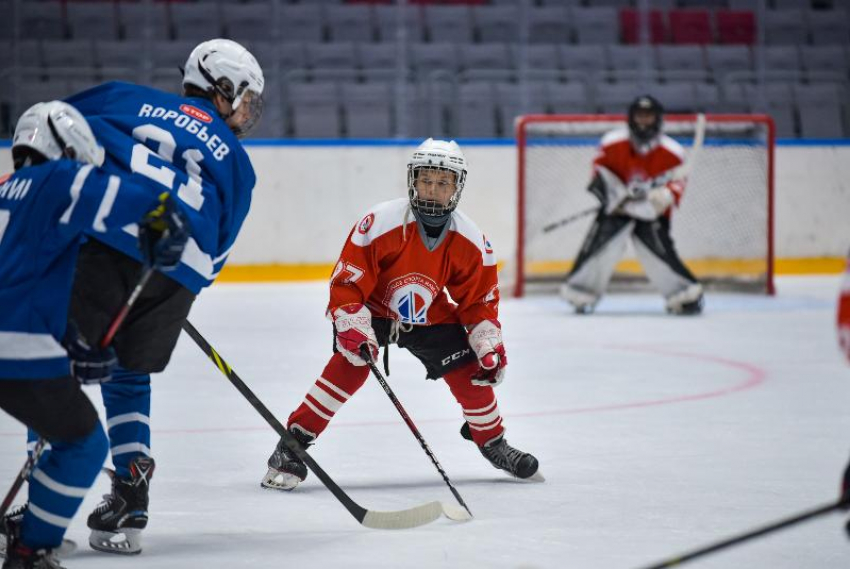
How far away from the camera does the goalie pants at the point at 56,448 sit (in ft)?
6.82

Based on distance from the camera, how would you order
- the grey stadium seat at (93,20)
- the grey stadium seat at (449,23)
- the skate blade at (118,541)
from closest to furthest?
the skate blade at (118,541)
the grey stadium seat at (93,20)
the grey stadium seat at (449,23)

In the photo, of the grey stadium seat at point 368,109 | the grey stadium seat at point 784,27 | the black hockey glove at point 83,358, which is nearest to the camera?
the black hockey glove at point 83,358

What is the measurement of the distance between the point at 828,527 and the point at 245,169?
1374 millimetres

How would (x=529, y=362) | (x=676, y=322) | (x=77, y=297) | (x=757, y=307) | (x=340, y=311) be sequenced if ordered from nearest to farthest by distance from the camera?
1. (x=77, y=297)
2. (x=340, y=311)
3. (x=529, y=362)
4. (x=676, y=322)
5. (x=757, y=307)

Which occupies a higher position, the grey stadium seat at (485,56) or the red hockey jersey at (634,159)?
the grey stadium seat at (485,56)

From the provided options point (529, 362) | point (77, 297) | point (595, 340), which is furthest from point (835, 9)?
point (77, 297)

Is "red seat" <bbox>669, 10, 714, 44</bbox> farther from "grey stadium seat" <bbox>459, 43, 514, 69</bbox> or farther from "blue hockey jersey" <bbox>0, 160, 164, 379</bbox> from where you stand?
"blue hockey jersey" <bbox>0, 160, 164, 379</bbox>

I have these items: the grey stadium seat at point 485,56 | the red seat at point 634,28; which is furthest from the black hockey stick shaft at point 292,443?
the red seat at point 634,28

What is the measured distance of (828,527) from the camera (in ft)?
8.50

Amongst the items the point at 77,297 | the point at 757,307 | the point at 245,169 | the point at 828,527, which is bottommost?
→ the point at 757,307

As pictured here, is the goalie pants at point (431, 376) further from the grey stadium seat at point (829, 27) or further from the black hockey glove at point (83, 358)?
the grey stadium seat at point (829, 27)

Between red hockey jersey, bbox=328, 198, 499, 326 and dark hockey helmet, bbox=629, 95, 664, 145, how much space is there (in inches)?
155

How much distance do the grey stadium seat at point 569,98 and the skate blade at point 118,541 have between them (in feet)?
23.3

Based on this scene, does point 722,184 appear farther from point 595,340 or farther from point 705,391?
point 705,391
